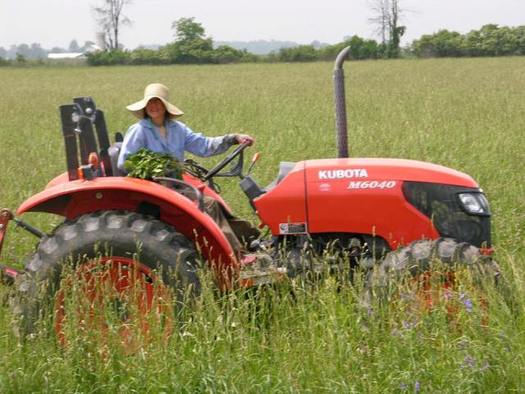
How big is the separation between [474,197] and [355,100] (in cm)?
1507

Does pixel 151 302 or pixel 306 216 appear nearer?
pixel 151 302

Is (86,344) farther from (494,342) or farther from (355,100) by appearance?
(355,100)

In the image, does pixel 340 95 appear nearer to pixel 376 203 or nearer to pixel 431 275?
pixel 376 203

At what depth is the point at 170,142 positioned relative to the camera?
4.73m

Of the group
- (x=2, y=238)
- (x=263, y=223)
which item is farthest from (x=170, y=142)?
(x=2, y=238)

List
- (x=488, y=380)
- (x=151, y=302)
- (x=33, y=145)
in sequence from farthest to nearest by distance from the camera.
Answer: (x=33, y=145) → (x=151, y=302) → (x=488, y=380)

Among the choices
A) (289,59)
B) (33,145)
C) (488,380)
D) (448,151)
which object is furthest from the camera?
(289,59)

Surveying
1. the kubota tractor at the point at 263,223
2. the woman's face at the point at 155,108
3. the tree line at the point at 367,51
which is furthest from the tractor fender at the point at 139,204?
the tree line at the point at 367,51

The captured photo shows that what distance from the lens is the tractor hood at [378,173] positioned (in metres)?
4.06

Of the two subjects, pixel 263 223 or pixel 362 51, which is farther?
pixel 362 51

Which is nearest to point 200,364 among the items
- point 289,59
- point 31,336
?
point 31,336

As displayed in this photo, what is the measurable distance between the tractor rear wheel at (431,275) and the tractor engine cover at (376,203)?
279 mm

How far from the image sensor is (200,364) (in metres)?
3.30

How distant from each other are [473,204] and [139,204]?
1.77 metres
